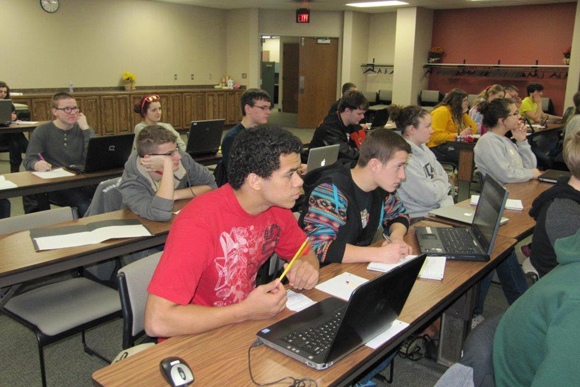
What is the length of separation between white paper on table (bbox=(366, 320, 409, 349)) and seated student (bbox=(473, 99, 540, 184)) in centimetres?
270

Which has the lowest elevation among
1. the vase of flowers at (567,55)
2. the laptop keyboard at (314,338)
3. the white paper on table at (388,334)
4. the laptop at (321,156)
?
the white paper on table at (388,334)

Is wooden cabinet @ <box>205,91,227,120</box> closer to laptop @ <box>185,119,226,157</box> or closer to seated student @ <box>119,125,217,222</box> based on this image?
laptop @ <box>185,119,226,157</box>

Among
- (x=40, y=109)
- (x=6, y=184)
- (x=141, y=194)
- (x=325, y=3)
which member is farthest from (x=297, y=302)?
(x=325, y=3)

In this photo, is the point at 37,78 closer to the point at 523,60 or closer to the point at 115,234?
the point at 115,234

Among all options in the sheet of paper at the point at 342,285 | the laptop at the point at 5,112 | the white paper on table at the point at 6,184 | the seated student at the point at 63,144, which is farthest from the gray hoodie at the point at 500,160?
the laptop at the point at 5,112

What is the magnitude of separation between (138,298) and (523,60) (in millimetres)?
10884

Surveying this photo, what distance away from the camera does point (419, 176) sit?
10.9ft

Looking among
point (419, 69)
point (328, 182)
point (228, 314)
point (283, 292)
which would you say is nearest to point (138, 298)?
point (228, 314)

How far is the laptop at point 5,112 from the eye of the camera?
6.12 m

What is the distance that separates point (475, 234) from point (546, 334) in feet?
5.29

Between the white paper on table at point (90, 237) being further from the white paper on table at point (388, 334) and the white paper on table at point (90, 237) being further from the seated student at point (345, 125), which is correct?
the seated student at point (345, 125)

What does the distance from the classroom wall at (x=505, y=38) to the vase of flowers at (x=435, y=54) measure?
0.17 metres

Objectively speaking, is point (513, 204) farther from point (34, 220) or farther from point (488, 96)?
point (488, 96)

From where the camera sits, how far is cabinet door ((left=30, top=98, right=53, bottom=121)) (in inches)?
339
